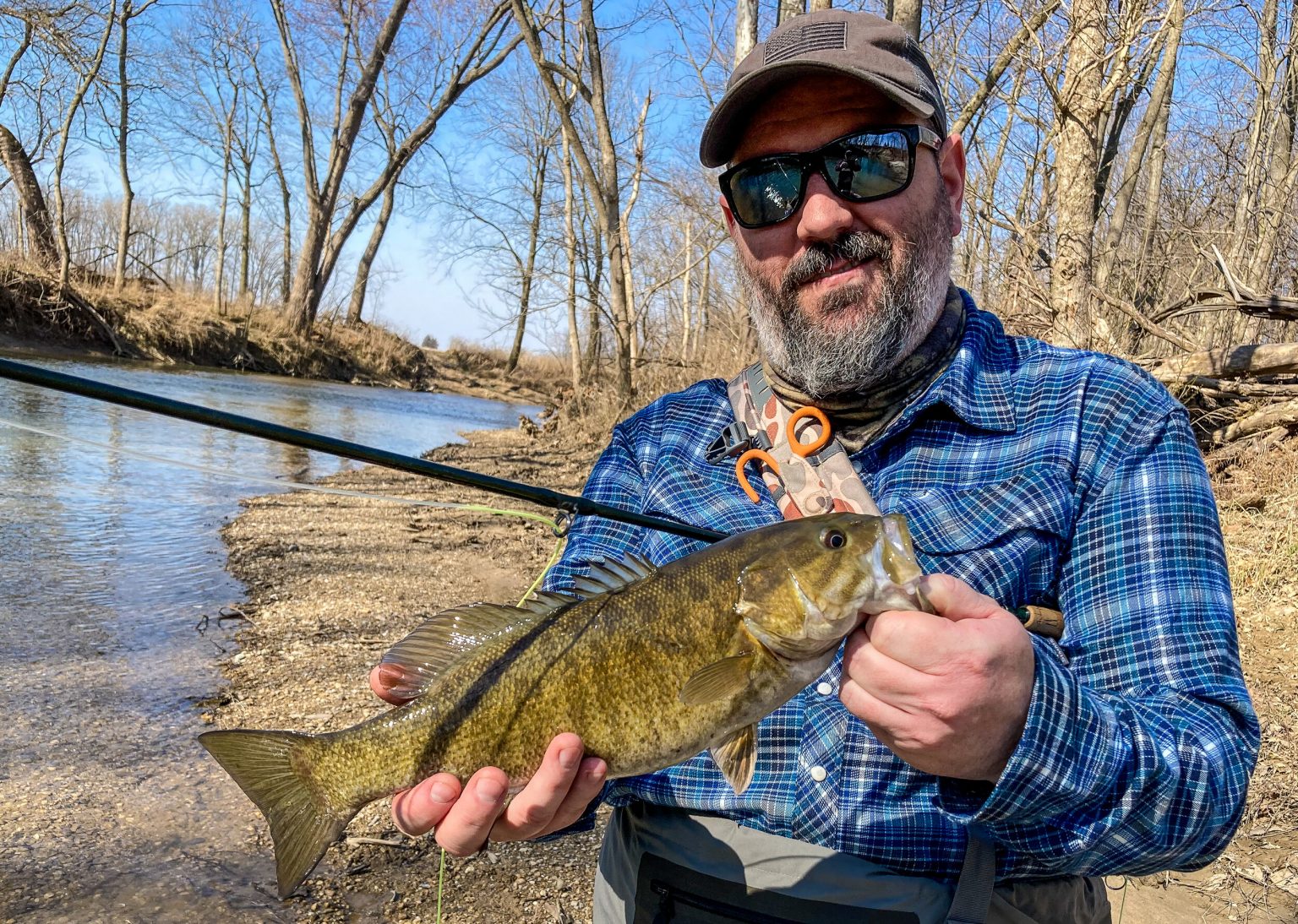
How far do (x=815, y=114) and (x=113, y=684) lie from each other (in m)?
4.50

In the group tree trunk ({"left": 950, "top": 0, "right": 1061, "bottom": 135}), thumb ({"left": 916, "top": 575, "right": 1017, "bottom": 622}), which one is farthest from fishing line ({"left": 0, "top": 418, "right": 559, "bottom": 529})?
tree trunk ({"left": 950, "top": 0, "right": 1061, "bottom": 135})

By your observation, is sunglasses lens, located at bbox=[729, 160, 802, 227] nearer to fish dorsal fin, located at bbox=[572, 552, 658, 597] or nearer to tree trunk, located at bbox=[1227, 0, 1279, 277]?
fish dorsal fin, located at bbox=[572, 552, 658, 597]

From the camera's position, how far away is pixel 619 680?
5.94 feet

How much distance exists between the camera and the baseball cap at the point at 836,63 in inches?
97.0

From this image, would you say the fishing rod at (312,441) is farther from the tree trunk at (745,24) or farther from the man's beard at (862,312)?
the tree trunk at (745,24)

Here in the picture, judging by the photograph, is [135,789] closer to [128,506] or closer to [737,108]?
[737,108]

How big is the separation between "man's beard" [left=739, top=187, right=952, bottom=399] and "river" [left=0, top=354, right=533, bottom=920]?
251cm

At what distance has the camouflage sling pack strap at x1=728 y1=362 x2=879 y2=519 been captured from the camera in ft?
7.73

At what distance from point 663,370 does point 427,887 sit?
1395cm

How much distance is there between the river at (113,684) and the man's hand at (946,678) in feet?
8.03

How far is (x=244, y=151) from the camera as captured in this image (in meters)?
39.5

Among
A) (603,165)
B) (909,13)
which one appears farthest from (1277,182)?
(603,165)

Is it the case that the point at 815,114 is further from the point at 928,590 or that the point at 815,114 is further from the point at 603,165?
the point at 603,165

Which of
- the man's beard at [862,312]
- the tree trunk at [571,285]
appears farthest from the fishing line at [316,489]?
the tree trunk at [571,285]
